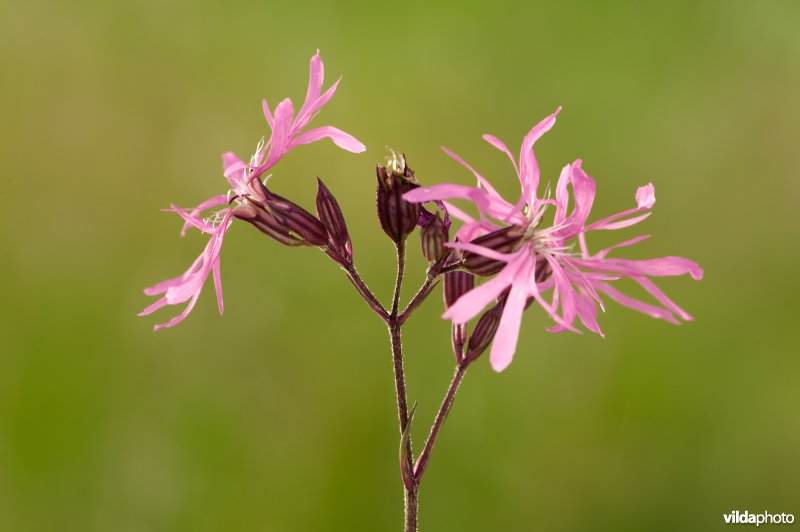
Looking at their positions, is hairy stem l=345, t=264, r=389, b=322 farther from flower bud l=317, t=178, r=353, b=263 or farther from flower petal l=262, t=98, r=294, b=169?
flower petal l=262, t=98, r=294, b=169

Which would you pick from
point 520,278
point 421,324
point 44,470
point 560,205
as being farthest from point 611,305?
point 44,470

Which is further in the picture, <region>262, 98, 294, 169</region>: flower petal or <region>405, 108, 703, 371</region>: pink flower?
<region>262, 98, 294, 169</region>: flower petal

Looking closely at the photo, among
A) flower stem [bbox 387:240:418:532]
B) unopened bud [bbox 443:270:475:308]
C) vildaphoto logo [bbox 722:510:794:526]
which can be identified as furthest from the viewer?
vildaphoto logo [bbox 722:510:794:526]

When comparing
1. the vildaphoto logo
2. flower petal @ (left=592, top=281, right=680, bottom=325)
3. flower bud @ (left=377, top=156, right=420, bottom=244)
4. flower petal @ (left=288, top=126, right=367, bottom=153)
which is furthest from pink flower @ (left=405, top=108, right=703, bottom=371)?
the vildaphoto logo

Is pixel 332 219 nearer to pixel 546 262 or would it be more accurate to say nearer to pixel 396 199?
pixel 396 199

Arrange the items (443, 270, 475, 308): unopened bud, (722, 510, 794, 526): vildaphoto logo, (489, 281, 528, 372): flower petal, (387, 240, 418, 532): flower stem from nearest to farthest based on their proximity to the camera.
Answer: (489, 281, 528, 372): flower petal → (387, 240, 418, 532): flower stem → (443, 270, 475, 308): unopened bud → (722, 510, 794, 526): vildaphoto logo

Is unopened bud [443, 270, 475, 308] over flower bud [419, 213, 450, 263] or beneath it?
beneath

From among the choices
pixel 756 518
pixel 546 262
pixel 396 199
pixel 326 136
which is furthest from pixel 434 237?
pixel 756 518

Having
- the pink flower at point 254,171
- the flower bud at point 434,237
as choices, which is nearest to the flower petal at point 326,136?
the pink flower at point 254,171
